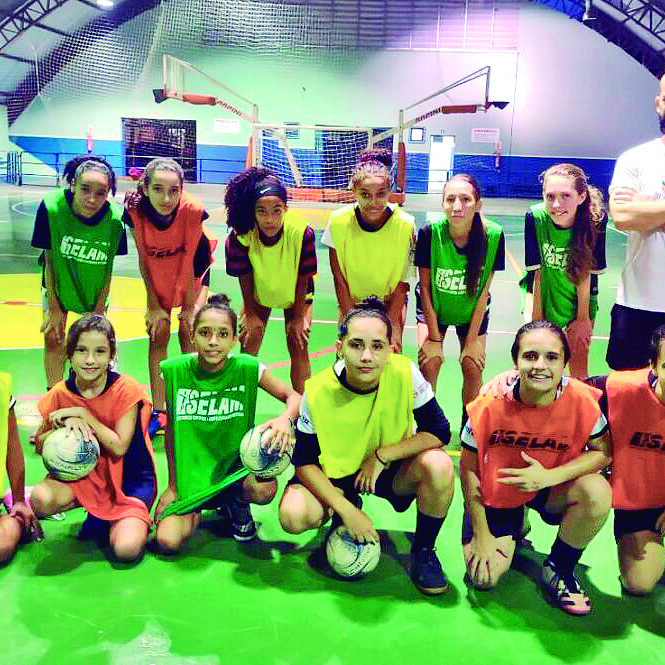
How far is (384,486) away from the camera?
2.86 meters

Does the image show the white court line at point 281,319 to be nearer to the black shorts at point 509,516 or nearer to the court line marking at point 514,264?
the court line marking at point 514,264

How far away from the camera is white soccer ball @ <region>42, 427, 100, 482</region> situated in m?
2.69

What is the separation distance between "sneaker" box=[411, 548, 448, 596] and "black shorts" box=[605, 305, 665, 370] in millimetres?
1230

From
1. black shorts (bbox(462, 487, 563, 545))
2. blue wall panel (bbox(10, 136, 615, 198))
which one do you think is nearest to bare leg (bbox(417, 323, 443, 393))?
black shorts (bbox(462, 487, 563, 545))

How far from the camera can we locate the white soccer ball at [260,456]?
2736mm

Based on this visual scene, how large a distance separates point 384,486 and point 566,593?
0.79m

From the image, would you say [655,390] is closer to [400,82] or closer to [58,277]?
[58,277]

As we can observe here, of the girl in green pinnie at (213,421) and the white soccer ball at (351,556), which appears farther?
the girl in green pinnie at (213,421)

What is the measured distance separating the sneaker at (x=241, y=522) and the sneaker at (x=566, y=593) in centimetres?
123

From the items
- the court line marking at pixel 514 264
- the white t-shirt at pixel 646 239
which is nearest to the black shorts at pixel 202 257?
the white t-shirt at pixel 646 239

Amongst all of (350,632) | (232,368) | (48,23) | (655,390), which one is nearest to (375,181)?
(232,368)

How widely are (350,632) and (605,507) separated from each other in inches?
41.0

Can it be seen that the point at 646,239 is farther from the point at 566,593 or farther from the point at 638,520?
the point at 566,593

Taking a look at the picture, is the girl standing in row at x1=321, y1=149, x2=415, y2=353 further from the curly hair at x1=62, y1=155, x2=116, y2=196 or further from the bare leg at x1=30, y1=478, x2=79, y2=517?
the bare leg at x1=30, y1=478, x2=79, y2=517
